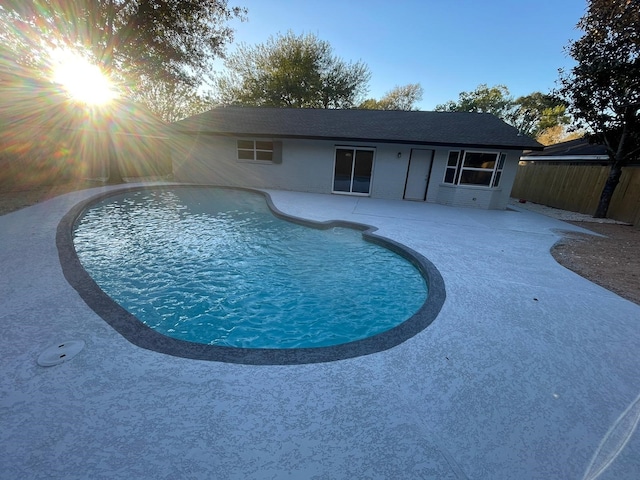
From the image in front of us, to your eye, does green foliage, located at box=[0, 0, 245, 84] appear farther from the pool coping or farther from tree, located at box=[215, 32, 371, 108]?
the pool coping

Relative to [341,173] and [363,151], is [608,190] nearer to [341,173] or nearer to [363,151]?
[363,151]

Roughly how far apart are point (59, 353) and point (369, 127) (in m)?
12.0

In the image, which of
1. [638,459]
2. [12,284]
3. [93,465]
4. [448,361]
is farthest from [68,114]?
[638,459]

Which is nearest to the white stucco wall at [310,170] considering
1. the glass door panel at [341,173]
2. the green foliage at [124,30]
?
the glass door panel at [341,173]

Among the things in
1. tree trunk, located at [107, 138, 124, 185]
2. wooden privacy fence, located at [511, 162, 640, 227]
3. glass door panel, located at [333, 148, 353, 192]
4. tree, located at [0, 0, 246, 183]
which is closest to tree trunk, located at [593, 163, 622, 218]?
wooden privacy fence, located at [511, 162, 640, 227]

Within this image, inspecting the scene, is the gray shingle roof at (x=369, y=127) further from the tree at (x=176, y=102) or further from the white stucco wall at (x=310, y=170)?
the tree at (x=176, y=102)

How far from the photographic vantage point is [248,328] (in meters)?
3.23

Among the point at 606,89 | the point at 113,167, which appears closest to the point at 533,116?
the point at 606,89

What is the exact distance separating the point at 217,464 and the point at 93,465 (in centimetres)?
68

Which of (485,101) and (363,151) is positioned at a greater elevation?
A: (485,101)

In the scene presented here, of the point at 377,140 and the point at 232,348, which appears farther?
the point at 377,140

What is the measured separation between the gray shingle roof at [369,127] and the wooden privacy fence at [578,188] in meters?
3.86

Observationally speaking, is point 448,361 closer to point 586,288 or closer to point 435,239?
point 586,288

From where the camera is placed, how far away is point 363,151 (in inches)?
461
